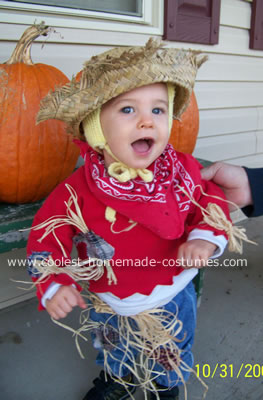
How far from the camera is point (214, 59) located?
3152 mm

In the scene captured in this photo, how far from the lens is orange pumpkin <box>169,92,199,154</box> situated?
231 centimetres

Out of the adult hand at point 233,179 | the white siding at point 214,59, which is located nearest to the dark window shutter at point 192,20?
the white siding at point 214,59

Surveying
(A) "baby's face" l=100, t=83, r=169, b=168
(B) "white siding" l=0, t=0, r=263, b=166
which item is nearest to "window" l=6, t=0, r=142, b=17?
(B) "white siding" l=0, t=0, r=263, b=166

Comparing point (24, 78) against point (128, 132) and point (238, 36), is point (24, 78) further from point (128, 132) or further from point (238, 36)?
point (238, 36)

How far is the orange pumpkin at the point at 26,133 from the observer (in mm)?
1645

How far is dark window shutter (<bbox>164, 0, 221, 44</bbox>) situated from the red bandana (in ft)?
5.88

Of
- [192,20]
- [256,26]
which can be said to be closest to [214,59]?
[192,20]

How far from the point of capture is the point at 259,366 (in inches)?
75.4

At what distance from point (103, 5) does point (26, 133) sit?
1.27 meters

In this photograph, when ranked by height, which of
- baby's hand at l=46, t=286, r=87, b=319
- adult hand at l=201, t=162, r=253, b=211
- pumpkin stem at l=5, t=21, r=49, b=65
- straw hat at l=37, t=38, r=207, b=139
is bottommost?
baby's hand at l=46, t=286, r=87, b=319

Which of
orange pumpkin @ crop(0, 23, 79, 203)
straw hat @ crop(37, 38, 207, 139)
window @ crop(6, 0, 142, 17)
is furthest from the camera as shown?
window @ crop(6, 0, 142, 17)

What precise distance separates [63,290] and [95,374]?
0.95m

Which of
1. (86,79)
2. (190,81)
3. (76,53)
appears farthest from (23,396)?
(76,53)

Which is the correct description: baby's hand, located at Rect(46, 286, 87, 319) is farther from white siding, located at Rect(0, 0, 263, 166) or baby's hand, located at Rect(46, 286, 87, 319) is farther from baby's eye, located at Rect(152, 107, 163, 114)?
white siding, located at Rect(0, 0, 263, 166)
